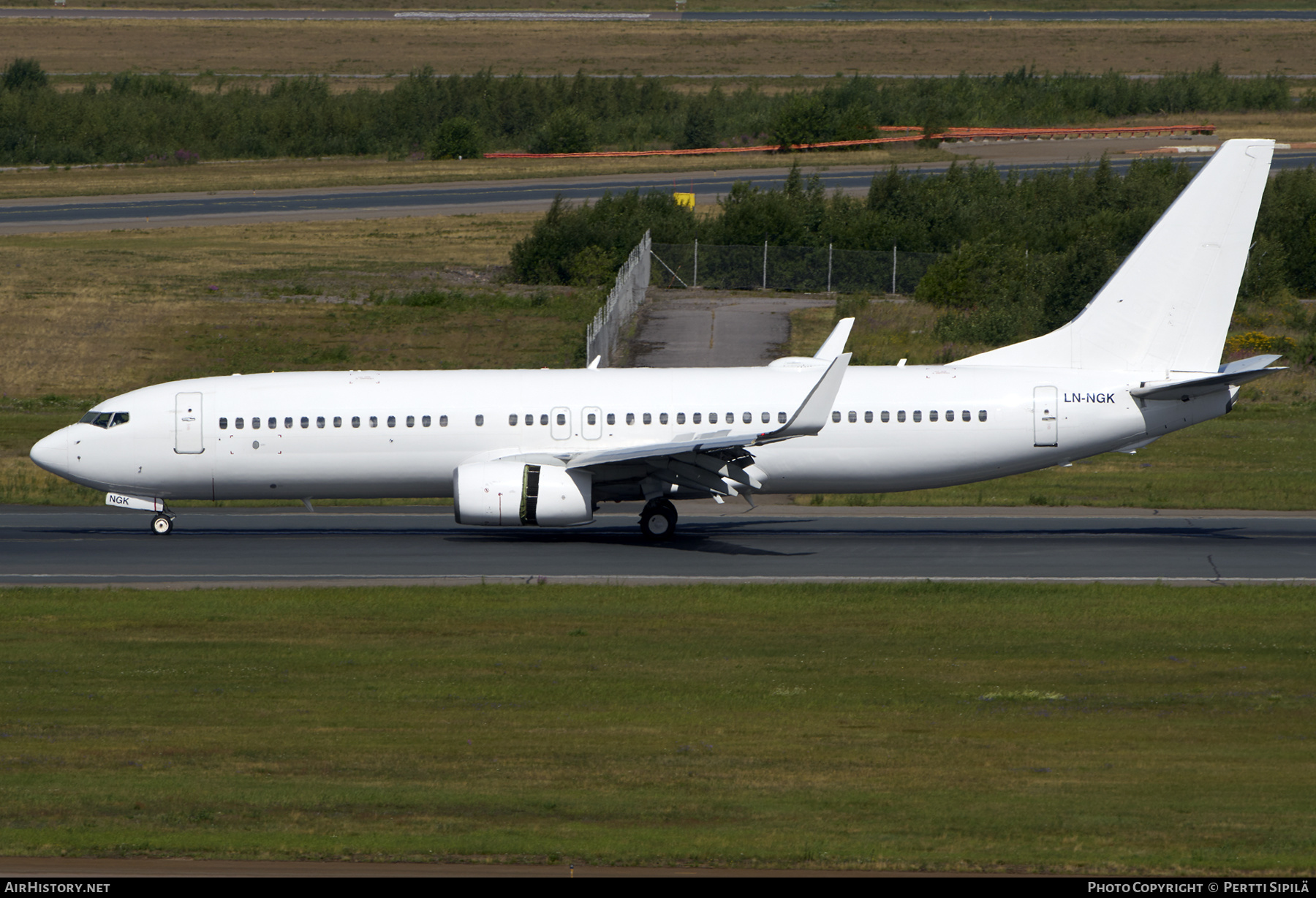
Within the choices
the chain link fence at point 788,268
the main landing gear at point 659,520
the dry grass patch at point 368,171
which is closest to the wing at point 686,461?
the main landing gear at point 659,520

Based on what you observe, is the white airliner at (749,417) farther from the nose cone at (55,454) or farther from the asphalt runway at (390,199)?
the asphalt runway at (390,199)

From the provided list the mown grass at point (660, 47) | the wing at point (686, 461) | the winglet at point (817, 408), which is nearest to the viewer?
the winglet at point (817, 408)

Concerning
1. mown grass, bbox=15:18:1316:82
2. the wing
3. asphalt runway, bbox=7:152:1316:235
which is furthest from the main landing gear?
mown grass, bbox=15:18:1316:82

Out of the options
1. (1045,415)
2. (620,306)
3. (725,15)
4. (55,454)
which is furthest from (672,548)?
(725,15)

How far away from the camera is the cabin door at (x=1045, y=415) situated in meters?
32.7

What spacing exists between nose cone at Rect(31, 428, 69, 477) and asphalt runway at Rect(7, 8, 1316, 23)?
5507 inches

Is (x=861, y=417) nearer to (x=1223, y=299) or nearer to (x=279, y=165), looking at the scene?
(x=1223, y=299)

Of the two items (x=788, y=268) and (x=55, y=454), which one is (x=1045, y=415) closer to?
(x=55, y=454)

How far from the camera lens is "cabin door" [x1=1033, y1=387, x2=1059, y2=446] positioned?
32719mm

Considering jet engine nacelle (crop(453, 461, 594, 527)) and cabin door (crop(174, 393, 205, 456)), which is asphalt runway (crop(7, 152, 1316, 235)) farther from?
jet engine nacelle (crop(453, 461, 594, 527))

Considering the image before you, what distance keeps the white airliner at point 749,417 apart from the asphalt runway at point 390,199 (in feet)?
155

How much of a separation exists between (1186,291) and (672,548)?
1252cm

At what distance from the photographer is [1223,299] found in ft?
109
